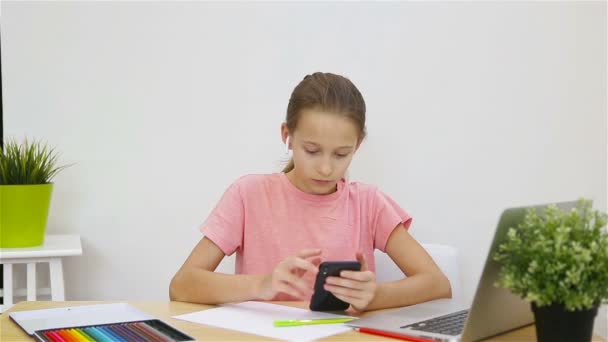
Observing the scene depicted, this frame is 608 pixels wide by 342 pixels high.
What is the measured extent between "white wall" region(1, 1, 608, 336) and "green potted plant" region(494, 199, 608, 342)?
56.3 inches

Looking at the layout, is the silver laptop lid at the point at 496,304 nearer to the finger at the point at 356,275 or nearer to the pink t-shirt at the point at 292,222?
the finger at the point at 356,275

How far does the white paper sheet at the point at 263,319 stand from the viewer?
3.65 feet

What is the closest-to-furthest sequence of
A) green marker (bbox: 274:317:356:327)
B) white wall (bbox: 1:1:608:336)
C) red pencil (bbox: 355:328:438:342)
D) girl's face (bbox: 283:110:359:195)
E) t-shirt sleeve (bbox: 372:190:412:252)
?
red pencil (bbox: 355:328:438:342) < green marker (bbox: 274:317:356:327) < girl's face (bbox: 283:110:359:195) < t-shirt sleeve (bbox: 372:190:412:252) < white wall (bbox: 1:1:608:336)

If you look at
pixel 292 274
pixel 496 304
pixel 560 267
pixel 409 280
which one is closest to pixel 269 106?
pixel 409 280

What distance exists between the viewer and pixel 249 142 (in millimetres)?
2283

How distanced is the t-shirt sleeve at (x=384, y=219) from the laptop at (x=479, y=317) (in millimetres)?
433

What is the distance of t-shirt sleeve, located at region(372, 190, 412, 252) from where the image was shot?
5.68 ft

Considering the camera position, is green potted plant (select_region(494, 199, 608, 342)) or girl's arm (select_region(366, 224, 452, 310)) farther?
girl's arm (select_region(366, 224, 452, 310))

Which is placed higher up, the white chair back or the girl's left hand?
the girl's left hand

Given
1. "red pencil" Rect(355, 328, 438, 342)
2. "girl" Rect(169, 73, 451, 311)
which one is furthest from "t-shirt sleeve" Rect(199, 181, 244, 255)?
"red pencil" Rect(355, 328, 438, 342)

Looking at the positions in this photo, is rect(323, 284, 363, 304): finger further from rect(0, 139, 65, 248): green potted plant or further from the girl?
rect(0, 139, 65, 248): green potted plant

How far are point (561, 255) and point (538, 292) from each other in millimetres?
60

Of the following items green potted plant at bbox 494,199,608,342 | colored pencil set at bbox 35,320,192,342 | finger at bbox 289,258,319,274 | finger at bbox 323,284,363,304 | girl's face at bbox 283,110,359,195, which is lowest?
colored pencil set at bbox 35,320,192,342

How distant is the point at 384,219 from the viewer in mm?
1745
